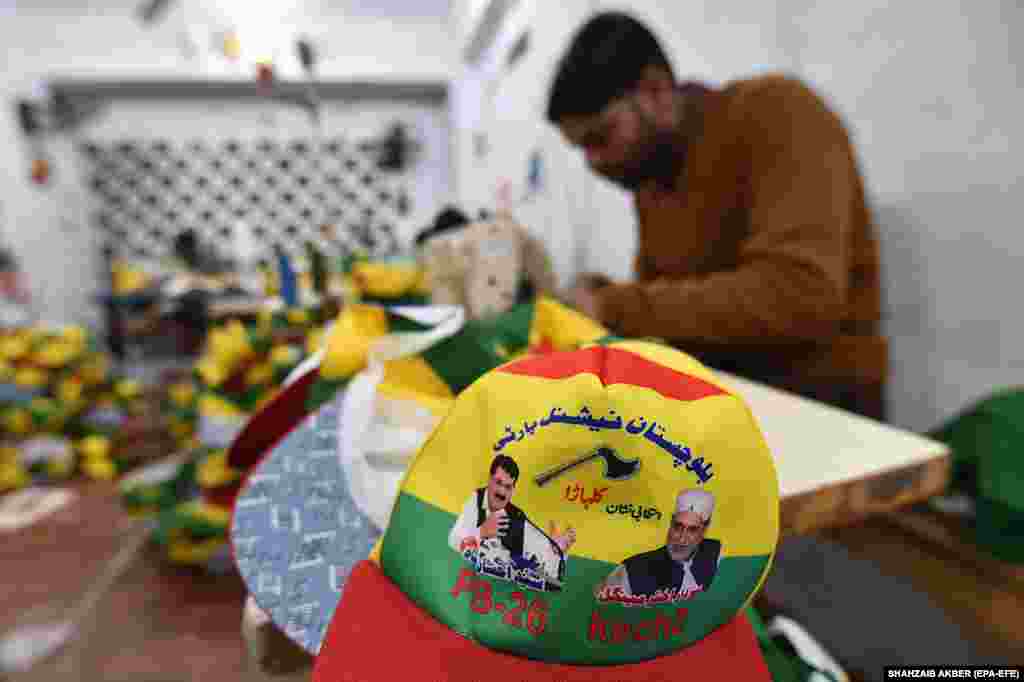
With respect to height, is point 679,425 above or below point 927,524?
above

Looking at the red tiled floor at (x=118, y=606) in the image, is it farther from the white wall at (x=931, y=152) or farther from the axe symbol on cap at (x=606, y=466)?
the white wall at (x=931, y=152)

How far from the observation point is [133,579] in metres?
1.39

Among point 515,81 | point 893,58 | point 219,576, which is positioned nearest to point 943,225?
point 893,58

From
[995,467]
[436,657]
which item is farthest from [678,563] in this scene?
[995,467]

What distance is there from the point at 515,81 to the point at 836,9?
2.16 m

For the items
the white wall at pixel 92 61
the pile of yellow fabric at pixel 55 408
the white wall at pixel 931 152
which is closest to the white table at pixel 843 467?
the white wall at pixel 931 152

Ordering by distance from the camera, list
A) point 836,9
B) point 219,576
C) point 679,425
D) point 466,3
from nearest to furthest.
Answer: point 679,425 → point 836,9 → point 219,576 → point 466,3

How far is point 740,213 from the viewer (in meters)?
0.83

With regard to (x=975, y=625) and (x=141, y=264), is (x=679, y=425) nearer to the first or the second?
(x=975, y=625)

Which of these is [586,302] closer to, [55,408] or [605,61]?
[605,61]

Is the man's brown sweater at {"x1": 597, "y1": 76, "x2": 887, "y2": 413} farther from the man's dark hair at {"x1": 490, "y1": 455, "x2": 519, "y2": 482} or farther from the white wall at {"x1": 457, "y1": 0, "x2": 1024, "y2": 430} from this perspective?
the man's dark hair at {"x1": 490, "y1": 455, "x2": 519, "y2": 482}

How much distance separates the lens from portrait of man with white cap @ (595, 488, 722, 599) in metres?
0.24

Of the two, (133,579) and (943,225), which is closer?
(943,225)

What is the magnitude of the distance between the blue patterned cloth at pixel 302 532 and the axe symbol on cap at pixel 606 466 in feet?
0.58
